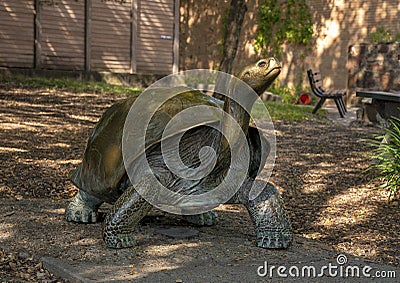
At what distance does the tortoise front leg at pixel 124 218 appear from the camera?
3.72 meters

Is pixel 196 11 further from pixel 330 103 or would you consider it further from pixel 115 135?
pixel 115 135

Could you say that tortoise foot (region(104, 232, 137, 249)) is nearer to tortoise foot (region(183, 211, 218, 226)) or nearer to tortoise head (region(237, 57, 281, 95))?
tortoise foot (region(183, 211, 218, 226))

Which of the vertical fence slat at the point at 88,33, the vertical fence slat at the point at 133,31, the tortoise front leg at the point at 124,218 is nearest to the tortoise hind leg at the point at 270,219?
the tortoise front leg at the point at 124,218

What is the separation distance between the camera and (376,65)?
14.5 m

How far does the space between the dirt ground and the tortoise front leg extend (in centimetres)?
17

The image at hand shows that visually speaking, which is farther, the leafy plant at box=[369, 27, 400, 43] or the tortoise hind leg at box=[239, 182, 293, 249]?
the leafy plant at box=[369, 27, 400, 43]

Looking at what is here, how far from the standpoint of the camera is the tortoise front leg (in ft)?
12.2

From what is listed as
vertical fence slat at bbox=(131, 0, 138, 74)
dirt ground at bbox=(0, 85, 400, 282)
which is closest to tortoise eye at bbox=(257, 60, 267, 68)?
dirt ground at bbox=(0, 85, 400, 282)

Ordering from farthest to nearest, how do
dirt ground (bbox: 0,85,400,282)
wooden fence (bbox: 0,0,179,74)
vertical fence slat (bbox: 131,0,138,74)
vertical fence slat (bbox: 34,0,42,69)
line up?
vertical fence slat (bbox: 131,0,138,74)
vertical fence slat (bbox: 34,0,42,69)
wooden fence (bbox: 0,0,179,74)
dirt ground (bbox: 0,85,400,282)

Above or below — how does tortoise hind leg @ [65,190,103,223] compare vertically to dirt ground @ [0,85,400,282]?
above

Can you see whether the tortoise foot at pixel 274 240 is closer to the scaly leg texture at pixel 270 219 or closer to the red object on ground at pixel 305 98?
the scaly leg texture at pixel 270 219

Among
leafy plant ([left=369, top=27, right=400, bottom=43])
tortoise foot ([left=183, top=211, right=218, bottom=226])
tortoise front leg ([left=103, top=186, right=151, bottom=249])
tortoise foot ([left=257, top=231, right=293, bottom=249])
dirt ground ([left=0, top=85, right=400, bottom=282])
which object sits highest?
leafy plant ([left=369, top=27, right=400, bottom=43])

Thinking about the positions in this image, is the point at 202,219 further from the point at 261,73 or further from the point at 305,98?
the point at 305,98

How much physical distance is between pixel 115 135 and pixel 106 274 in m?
1.03
